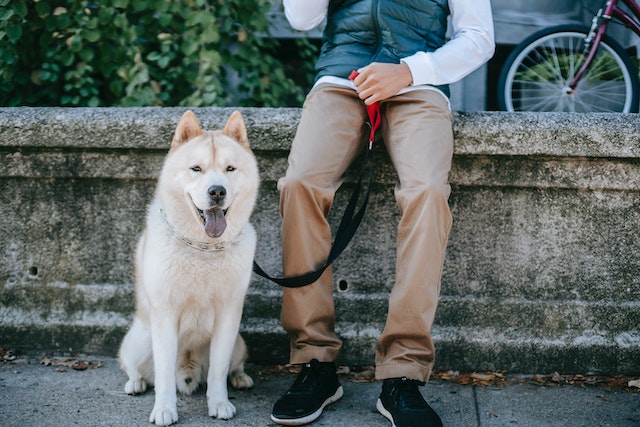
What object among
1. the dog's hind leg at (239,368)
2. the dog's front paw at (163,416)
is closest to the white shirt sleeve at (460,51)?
the dog's hind leg at (239,368)

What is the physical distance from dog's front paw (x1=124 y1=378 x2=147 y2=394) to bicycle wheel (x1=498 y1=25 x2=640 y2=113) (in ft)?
9.14

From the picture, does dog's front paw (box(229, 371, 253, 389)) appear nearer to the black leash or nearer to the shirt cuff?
the black leash

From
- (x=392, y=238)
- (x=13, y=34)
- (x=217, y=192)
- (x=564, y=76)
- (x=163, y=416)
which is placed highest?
(x=13, y=34)

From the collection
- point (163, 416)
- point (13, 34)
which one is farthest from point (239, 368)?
point (13, 34)

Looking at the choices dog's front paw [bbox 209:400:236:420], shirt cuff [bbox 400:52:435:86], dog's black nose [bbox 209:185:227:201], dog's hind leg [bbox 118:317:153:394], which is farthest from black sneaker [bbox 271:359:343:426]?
shirt cuff [bbox 400:52:435:86]

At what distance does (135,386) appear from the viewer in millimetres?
2865

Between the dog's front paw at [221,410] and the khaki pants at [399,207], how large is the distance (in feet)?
A: 1.03

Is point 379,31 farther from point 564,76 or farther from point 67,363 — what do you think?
point 564,76

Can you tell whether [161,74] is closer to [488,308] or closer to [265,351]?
[265,351]

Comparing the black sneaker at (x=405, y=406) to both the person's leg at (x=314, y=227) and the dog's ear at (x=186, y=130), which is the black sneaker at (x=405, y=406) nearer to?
the person's leg at (x=314, y=227)

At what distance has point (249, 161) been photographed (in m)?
2.66

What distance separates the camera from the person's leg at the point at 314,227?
2.70m

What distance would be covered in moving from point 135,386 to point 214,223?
823 millimetres

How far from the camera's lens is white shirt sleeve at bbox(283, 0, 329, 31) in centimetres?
288
